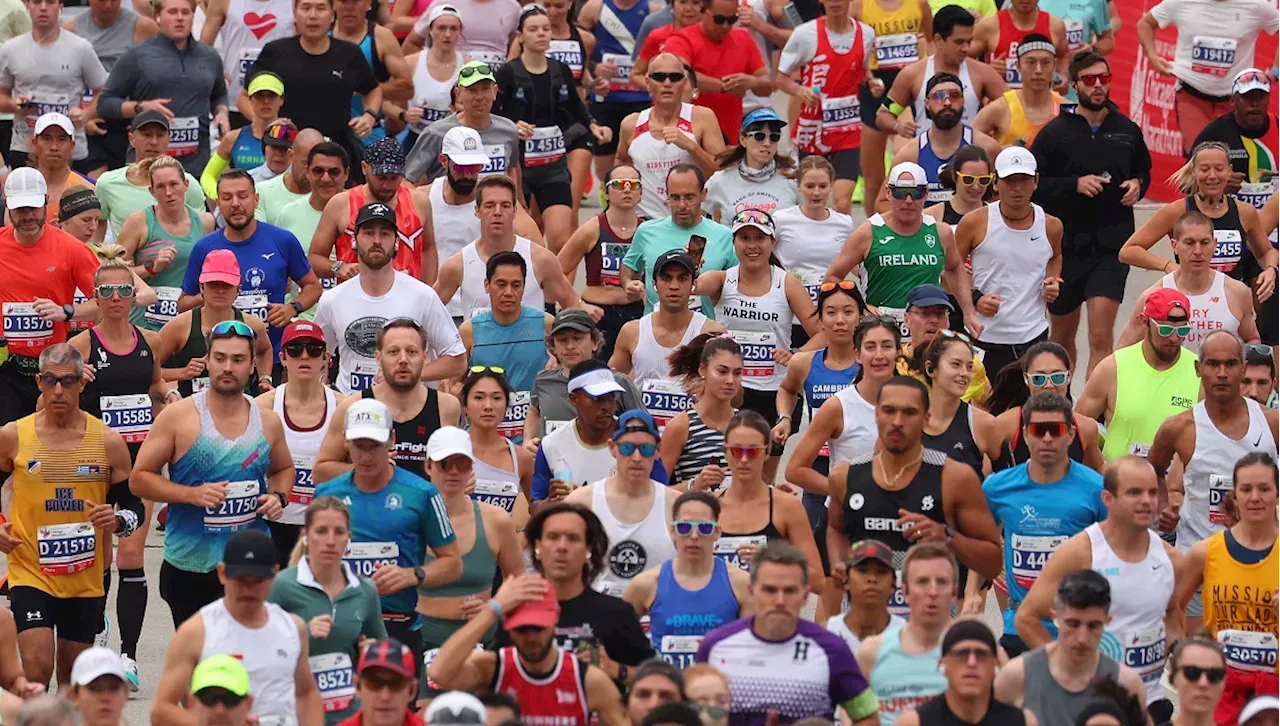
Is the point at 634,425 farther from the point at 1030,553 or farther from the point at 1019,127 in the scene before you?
the point at 1019,127

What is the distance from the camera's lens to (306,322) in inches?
458

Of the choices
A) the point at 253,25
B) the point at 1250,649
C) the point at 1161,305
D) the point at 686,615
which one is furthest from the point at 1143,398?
the point at 253,25

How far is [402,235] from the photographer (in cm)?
1383

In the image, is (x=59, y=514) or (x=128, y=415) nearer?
(x=59, y=514)

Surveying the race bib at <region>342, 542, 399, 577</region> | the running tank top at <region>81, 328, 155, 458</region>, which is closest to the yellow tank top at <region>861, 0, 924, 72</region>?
the running tank top at <region>81, 328, 155, 458</region>

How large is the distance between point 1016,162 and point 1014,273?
62 cm

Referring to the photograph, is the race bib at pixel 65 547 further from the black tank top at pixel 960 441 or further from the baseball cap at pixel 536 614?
the black tank top at pixel 960 441

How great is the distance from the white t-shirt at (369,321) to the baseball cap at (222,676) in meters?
3.85

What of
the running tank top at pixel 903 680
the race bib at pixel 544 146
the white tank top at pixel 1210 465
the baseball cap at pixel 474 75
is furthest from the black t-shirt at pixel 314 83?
the running tank top at pixel 903 680

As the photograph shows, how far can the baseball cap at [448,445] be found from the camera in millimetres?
10453

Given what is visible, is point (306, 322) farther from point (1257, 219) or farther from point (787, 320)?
point (1257, 219)

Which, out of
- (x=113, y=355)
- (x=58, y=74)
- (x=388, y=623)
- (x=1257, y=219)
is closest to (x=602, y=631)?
(x=388, y=623)

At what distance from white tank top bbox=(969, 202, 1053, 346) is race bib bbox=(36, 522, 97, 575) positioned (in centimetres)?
521

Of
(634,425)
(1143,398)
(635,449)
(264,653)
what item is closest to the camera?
(264,653)
